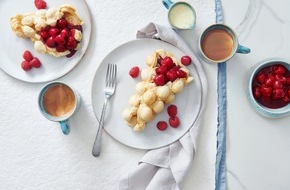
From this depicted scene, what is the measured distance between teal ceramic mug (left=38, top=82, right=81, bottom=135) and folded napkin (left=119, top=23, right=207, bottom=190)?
0.18m

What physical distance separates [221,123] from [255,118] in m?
0.08

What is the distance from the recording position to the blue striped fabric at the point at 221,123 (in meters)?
0.94

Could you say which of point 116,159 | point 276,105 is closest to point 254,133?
point 276,105

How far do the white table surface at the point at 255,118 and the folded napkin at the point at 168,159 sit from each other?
8 cm

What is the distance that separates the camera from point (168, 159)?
0.93 m

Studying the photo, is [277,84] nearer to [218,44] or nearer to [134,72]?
[218,44]

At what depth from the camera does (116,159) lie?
0.95m

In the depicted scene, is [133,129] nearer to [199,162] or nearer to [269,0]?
[199,162]

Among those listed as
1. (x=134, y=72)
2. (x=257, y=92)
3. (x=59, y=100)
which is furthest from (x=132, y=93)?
(x=257, y=92)

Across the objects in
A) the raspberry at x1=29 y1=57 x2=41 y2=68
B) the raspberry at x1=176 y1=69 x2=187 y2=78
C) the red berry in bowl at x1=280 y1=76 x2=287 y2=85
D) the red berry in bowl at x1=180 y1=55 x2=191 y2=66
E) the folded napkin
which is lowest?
the folded napkin

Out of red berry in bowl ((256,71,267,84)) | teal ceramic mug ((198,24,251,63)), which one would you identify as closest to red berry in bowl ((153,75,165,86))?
teal ceramic mug ((198,24,251,63))

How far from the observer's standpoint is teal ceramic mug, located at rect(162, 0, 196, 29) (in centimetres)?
92

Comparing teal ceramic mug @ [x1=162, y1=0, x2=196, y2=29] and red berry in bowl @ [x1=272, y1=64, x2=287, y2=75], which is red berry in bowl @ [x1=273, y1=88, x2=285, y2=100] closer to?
red berry in bowl @ [x1=272, y1=64, x2=287, y2=75]

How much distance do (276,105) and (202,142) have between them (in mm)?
176
